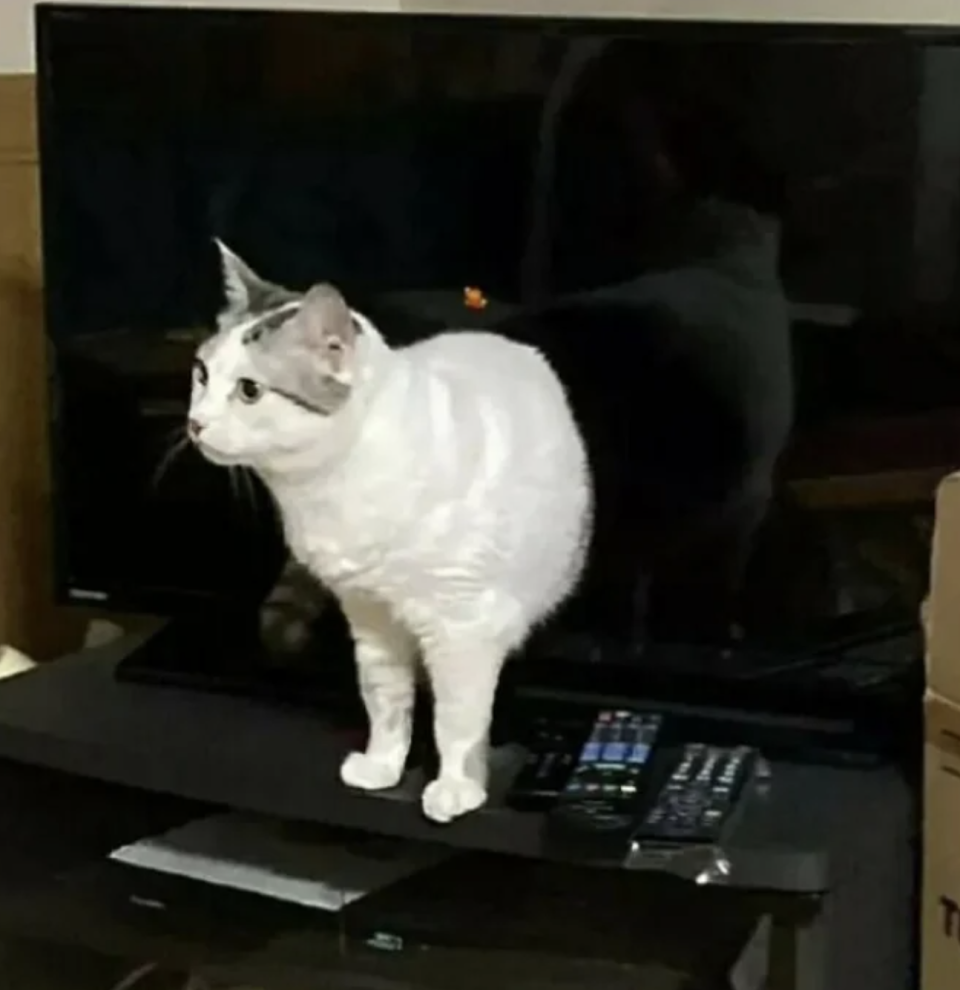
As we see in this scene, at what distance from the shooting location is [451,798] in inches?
56.7

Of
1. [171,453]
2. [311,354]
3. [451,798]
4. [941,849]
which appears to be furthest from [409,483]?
[941,849]

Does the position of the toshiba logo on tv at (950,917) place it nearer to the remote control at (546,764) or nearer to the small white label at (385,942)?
the remote control at (546,764)

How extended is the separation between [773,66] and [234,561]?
644 mm

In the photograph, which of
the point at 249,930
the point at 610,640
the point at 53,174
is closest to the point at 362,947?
the point at 249,930

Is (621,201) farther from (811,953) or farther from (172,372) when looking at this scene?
(811,953)

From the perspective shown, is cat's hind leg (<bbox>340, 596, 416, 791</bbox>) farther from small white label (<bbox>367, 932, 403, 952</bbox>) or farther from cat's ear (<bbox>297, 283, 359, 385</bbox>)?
cat's ear (<bbox>297, 283, 359, 385</bbox>)

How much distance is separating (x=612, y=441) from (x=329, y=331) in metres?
0.29

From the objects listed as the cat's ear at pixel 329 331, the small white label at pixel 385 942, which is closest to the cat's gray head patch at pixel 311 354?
the cat's ear at pixel 329 331

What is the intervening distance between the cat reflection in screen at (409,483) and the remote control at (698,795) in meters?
0.15

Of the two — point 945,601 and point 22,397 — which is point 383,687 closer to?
point 945,601

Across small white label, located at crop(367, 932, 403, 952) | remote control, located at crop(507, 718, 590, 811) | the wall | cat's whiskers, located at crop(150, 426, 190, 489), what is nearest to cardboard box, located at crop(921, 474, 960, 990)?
remote control, located at crop(507, 718, 590, 811)

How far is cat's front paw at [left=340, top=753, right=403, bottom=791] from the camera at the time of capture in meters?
1.50

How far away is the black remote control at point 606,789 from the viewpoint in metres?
1.37

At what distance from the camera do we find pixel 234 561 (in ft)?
5.61
